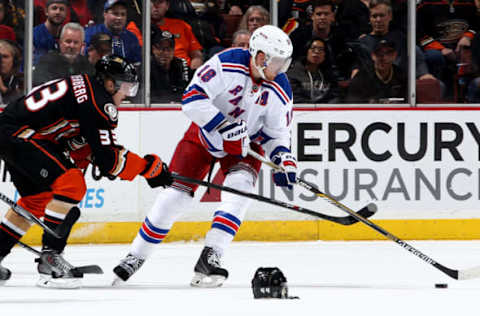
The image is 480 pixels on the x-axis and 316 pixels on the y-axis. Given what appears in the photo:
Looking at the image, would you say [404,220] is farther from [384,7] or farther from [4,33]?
[4,33]

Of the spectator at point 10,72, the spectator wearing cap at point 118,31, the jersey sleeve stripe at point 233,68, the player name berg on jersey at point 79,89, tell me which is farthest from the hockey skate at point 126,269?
the spectator wearing cap at point 118,31

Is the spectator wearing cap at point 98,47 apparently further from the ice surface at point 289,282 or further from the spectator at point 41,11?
the ice surface at point 289,282

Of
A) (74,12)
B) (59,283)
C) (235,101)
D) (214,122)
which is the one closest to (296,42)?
(74,12)

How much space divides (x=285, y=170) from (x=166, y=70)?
2.35 meters

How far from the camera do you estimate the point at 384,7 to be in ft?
23.5

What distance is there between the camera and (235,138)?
4621 millimetres

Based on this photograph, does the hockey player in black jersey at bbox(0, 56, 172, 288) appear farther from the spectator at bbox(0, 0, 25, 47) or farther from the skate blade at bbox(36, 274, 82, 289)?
the spectator at bbox(0, 0, 25, 47)

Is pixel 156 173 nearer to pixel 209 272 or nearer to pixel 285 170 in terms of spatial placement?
pixel 209 272

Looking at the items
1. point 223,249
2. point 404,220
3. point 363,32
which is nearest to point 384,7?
point 363,32

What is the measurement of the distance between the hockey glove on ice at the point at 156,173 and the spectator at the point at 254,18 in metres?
2.65

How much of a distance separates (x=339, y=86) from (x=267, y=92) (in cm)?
242

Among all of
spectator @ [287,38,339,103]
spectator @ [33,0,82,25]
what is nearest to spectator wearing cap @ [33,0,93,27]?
spectator @ [33,0,82,25]

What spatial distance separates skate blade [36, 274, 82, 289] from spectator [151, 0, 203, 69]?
9.05ft

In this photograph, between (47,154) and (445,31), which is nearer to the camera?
(47,154)
